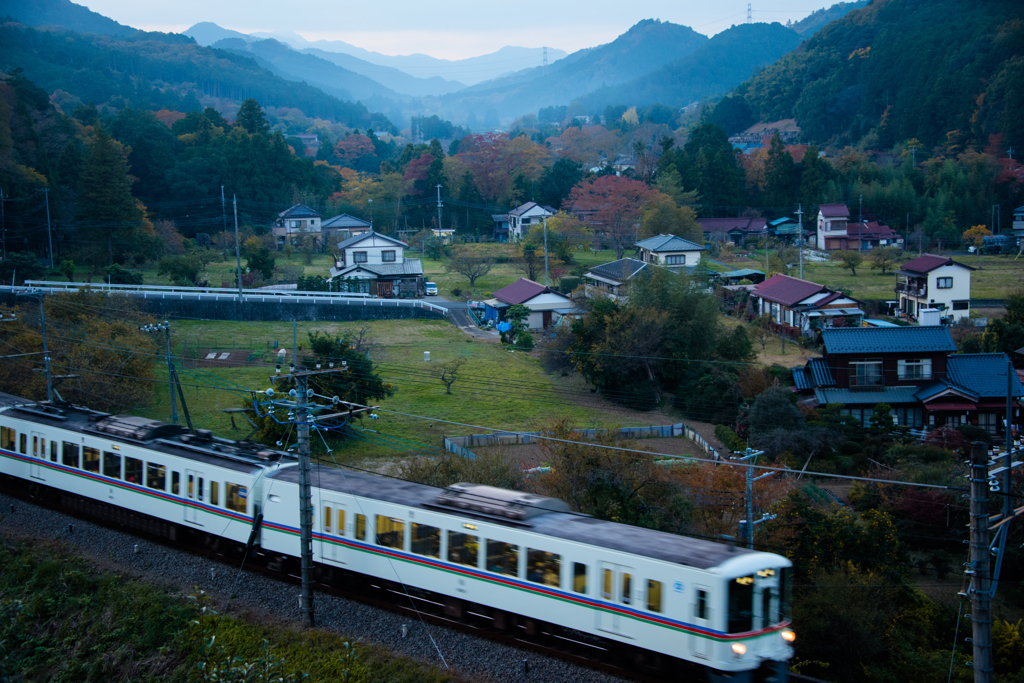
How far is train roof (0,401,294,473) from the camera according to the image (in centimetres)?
840

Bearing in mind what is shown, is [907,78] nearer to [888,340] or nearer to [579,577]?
[888,340]

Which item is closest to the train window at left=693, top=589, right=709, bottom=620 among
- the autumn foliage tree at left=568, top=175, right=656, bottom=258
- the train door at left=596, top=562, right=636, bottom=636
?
the train door at left=596, top=562, right=636, bottom=636

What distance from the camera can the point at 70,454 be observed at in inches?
377

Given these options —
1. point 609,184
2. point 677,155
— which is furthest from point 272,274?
point 677,155

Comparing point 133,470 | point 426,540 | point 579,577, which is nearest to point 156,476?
point 133,470

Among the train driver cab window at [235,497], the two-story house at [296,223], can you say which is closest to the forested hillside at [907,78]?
the two-story house at [296,223]

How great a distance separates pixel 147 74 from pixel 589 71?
109260 millimetres

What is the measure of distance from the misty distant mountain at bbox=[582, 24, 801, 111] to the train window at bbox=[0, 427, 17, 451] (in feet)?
414

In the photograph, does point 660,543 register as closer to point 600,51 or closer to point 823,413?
point 823,413

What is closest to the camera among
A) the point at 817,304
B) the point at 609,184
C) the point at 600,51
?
the point at 817,304

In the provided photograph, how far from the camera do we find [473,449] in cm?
1427

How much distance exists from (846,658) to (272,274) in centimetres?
2657

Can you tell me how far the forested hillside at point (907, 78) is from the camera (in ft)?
137

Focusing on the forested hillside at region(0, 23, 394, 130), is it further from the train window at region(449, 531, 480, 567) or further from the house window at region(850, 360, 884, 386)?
the train window at region(449, 531, 480, 567)
